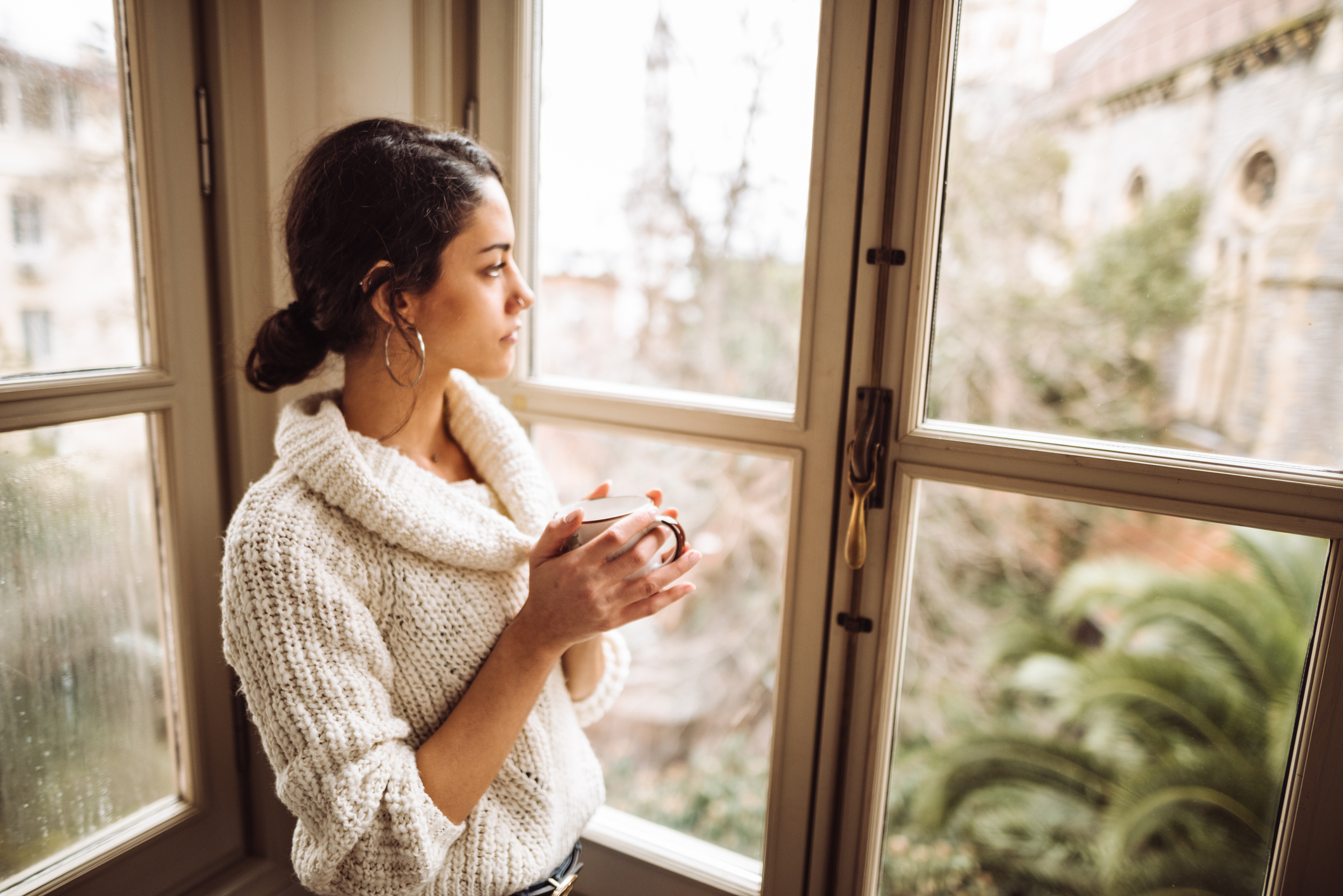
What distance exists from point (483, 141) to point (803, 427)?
0.68m

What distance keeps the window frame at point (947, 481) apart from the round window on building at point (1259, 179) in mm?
408

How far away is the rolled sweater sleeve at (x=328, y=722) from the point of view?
685 mm

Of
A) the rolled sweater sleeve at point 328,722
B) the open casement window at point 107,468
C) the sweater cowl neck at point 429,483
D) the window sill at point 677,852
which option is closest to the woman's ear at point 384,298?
the sweater cowl neck at point 429,483

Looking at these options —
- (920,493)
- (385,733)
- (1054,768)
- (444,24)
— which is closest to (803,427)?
(920,493)

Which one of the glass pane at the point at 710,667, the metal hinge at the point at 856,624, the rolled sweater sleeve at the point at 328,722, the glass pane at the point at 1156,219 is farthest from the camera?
the glass pane at the point at 710,667

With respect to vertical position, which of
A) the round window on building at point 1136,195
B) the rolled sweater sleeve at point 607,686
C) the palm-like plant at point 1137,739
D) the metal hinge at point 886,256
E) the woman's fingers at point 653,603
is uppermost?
the round window on building at point 1136,195

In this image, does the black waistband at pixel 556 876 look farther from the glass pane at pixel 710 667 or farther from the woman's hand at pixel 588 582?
the glass pane at pixel 710 667

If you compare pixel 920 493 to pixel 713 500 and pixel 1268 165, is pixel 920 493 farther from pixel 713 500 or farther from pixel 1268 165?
pixel 713 500

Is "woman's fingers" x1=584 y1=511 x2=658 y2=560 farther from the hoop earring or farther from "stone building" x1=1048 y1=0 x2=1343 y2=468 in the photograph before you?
"stone building" x1=1048 y1=0 x2=1343 y2=468

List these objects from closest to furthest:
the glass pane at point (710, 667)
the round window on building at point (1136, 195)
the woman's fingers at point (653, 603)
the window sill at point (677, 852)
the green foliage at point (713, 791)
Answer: the woman's fingers at point (653, 603), the window sill at point (677, 852), the round window on building at point (1136, 195), the glass pane at point (710, 667), the green foliage at point (713, 791)

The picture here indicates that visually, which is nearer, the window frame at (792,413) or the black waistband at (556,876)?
the black waistband at (556,876)

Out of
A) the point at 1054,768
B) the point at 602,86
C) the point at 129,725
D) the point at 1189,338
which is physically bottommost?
the point at 1054,768

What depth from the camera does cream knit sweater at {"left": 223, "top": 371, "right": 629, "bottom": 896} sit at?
2.27 feet

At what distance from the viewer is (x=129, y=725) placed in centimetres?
112
